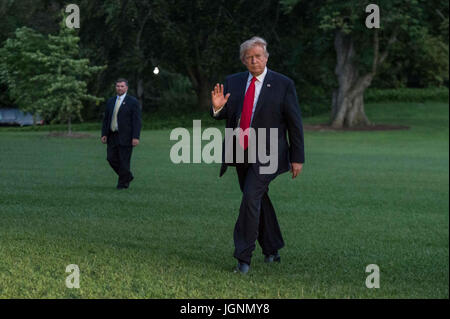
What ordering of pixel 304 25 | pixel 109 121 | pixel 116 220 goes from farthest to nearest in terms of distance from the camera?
pixel 304 25, pixel 109 121, pixel 116 220

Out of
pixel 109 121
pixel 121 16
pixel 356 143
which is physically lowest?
pixel 356 143

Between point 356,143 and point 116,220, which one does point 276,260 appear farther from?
point 356,143

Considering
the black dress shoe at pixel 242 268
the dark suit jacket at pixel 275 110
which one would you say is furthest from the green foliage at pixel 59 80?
the black dress shoe at pixel 242 268

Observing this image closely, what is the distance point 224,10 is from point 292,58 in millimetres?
9504

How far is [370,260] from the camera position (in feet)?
27.2

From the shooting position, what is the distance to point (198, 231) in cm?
996

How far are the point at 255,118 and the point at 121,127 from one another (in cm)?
713

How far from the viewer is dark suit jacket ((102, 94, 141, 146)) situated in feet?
45.9

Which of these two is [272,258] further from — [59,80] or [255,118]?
[59,80]

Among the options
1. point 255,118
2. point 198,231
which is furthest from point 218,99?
point 198,231

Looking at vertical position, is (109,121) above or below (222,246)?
above

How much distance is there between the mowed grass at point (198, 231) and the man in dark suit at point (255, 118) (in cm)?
45

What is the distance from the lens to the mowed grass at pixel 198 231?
22.0 feet
